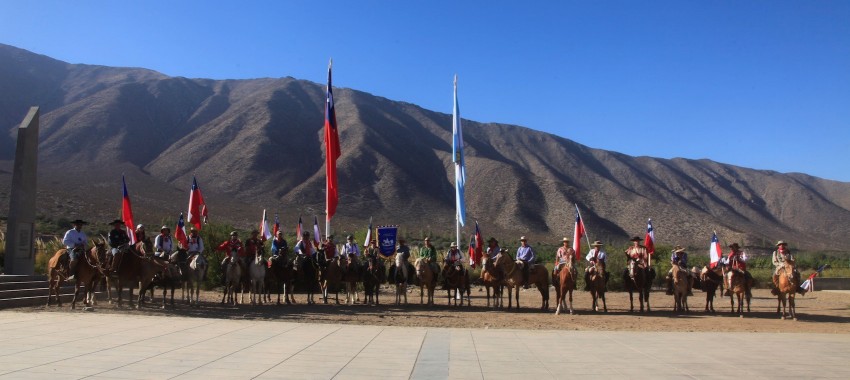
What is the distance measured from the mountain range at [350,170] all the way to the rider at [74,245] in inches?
1892

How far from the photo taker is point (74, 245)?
1831cm

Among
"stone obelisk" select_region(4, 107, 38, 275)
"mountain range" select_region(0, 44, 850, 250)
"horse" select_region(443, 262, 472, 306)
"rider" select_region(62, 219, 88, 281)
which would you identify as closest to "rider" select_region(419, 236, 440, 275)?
"horse" select_region(443, 262, 472, 306)

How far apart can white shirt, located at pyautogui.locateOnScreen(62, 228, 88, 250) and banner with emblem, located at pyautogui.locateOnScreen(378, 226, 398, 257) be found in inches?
382

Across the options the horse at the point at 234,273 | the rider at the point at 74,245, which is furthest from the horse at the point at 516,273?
the rider at the point at 74,245

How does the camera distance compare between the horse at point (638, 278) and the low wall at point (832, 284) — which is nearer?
the horse at point (638, 278)

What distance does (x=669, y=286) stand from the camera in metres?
22.9

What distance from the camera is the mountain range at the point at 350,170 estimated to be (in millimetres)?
83938

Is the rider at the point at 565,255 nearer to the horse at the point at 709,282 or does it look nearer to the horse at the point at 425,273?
the horse at the point at 425,273

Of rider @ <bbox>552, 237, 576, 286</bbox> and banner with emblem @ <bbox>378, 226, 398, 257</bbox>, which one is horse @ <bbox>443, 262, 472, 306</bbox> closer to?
banner with emblem @ <bbox>378, 226, 398, 257</bbox>

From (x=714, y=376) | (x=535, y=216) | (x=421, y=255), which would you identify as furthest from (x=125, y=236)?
(x=535, y=216)

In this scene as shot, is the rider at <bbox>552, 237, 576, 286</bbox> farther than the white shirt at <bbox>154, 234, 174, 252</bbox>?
No

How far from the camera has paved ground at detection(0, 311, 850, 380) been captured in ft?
30.0

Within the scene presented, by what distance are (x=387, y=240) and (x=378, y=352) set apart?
1362cm

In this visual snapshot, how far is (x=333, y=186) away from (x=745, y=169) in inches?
6324
